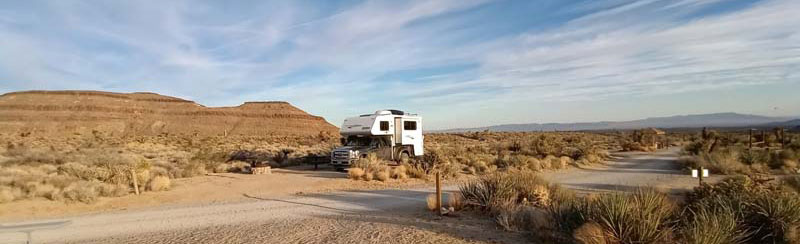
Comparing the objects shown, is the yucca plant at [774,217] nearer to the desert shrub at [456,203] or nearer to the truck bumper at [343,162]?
the desert shrub at [456,203]

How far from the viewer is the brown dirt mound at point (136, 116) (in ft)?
255

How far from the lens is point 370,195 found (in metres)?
13.5

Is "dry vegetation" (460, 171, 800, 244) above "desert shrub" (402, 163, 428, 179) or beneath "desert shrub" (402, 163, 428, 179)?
above

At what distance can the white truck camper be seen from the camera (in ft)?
67.8

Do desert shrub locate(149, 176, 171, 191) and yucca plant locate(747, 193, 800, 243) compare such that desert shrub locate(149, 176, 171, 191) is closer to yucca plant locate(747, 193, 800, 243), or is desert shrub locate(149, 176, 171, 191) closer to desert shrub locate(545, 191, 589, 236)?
desert shrub locate(545, 191, 589, 236)

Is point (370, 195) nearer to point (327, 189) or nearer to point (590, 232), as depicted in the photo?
point (327, 189)

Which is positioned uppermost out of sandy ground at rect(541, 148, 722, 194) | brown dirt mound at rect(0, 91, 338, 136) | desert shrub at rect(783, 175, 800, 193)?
brown dirt mound at rect(0, 91, 338, 136)

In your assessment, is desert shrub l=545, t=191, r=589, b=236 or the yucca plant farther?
desert shrub l=545, t=191, r=589, b=236

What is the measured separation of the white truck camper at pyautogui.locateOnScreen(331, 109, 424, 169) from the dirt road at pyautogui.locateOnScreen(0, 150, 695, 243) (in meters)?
7.30

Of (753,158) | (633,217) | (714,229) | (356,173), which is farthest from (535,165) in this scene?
(714,229)

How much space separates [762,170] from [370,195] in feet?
54.2

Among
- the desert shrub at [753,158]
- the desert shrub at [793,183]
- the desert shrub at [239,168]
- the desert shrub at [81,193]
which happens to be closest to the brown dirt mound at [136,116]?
the desert shrub at [239,168]

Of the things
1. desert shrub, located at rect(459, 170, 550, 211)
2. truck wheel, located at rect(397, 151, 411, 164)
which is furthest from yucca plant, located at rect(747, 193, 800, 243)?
truck wheel, located at rect(397, 151, 411, 164)

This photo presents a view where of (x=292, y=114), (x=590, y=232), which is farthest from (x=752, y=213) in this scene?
(x=292, y=114)
